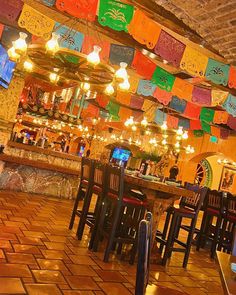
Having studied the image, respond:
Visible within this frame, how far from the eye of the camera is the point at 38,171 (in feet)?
22.7

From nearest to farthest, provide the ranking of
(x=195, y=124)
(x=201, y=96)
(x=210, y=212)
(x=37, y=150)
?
(x=210, y=212), (x=201, y=96), (x=37, y=150), (x=195, y=124)

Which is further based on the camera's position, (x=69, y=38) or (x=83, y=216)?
(x=69, y=38)

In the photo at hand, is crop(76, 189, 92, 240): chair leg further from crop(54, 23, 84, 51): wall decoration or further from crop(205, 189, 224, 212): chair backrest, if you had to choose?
crop(205, 189, 224, 212): chair backrest

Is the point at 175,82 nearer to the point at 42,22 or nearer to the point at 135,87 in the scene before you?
the point at 135,87

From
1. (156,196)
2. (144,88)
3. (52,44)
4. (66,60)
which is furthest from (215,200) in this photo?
(52,44)

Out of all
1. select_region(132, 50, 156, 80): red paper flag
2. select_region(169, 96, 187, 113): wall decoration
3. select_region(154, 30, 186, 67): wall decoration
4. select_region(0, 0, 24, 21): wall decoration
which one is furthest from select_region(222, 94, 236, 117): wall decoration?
select_region(0, 0, 24, 21): wall decoration

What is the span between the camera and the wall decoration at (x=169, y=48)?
436 cm

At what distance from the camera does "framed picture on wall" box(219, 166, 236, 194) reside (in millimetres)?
16156

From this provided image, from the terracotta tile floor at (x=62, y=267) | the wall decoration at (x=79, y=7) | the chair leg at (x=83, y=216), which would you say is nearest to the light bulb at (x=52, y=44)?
the wall decoration at (x=79, y=7)

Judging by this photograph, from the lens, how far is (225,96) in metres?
5.65

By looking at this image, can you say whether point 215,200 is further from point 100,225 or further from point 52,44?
point 52,44

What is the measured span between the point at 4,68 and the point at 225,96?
4.24 meters

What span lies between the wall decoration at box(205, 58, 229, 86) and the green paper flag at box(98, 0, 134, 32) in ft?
5.02

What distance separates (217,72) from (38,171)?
429 cm
